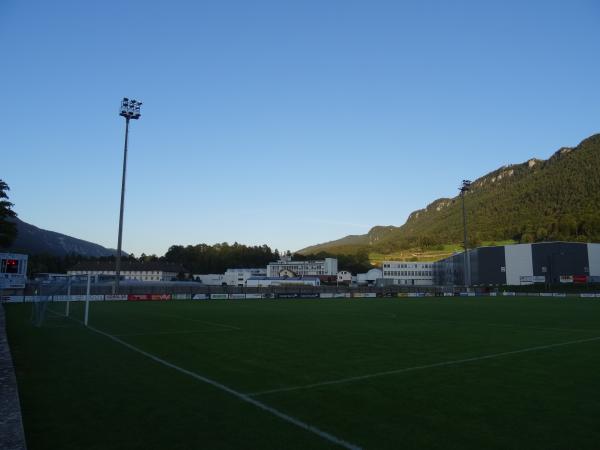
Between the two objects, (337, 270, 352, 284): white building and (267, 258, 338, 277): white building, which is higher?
(267, 258, 338, 277): white building

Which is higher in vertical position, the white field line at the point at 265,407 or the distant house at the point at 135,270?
the distant house at the point at 135,270

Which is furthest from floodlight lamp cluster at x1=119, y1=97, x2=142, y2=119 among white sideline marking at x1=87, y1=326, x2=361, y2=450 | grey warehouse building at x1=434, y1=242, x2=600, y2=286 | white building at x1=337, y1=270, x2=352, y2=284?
white building at x1=337, y1=270, x2=352, y2=284

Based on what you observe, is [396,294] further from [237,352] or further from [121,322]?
[237,352]

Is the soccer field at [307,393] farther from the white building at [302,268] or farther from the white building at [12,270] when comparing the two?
the white building at [302,268]

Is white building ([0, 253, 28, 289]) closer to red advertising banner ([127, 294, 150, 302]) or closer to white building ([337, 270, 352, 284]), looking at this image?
red advertising banner ([127, 294, 150, 302])

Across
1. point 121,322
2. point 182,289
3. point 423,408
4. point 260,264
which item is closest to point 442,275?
point 260,264

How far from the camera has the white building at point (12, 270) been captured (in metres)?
42.9

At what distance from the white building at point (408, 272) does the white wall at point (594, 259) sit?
4944 centimetres

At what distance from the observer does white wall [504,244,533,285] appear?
10275 cm

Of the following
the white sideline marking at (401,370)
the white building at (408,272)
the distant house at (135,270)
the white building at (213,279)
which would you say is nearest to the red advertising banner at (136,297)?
the white sideline marking at (401,370)

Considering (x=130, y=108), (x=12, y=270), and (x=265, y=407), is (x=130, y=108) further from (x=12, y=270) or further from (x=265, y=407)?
(x=265, y=407)

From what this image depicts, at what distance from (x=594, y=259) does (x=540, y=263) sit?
13211 mm

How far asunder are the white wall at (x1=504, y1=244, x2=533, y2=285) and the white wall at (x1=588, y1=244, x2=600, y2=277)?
1378 centimetres

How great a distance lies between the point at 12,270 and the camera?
45.3 metres
